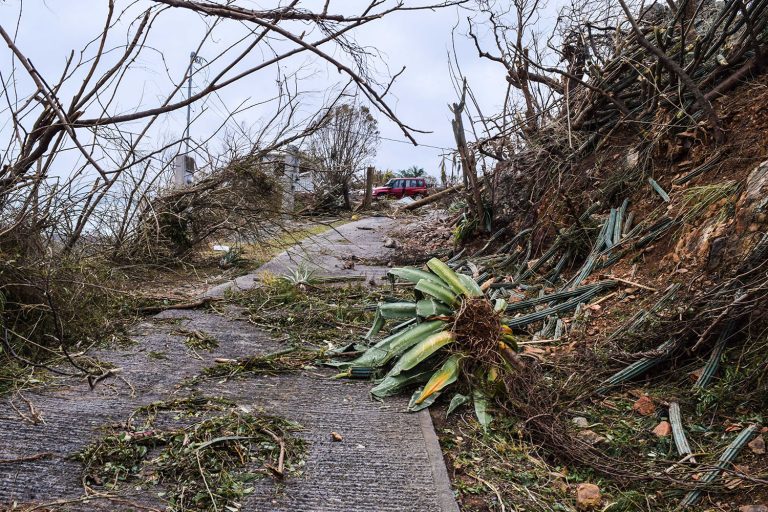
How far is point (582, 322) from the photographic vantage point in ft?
16.5

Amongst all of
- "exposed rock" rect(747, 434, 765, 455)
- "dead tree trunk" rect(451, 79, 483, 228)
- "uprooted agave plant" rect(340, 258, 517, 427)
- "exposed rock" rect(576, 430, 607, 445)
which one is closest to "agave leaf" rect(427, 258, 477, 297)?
"uprooted agave plant" rect(340, 258, 517, 427)

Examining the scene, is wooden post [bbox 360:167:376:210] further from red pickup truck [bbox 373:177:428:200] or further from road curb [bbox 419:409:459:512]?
road curb [bbox 419:409:459:512]

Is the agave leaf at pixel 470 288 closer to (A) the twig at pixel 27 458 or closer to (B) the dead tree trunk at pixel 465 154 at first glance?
(A) the twig at pixel 27 458

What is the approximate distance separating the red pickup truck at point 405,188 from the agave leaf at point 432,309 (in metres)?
22.6

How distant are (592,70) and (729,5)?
1793 millimetres

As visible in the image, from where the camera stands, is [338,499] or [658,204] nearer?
[338,499]

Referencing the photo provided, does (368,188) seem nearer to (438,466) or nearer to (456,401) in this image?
(456,401)

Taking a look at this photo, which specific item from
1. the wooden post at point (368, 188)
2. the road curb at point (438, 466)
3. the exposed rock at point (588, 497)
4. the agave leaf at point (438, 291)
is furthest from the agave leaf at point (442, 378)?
the wooden post at point (368, 188)

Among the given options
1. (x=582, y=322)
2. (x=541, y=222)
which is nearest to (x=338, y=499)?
(x=582, y=322)

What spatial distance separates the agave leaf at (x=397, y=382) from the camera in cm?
418

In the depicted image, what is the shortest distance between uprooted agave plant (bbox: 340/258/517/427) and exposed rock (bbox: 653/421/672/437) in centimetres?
90

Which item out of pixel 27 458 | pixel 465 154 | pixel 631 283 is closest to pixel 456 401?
pixel 631 283

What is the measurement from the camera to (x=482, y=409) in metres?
3.82

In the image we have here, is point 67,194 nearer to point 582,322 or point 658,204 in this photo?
point 582,322
